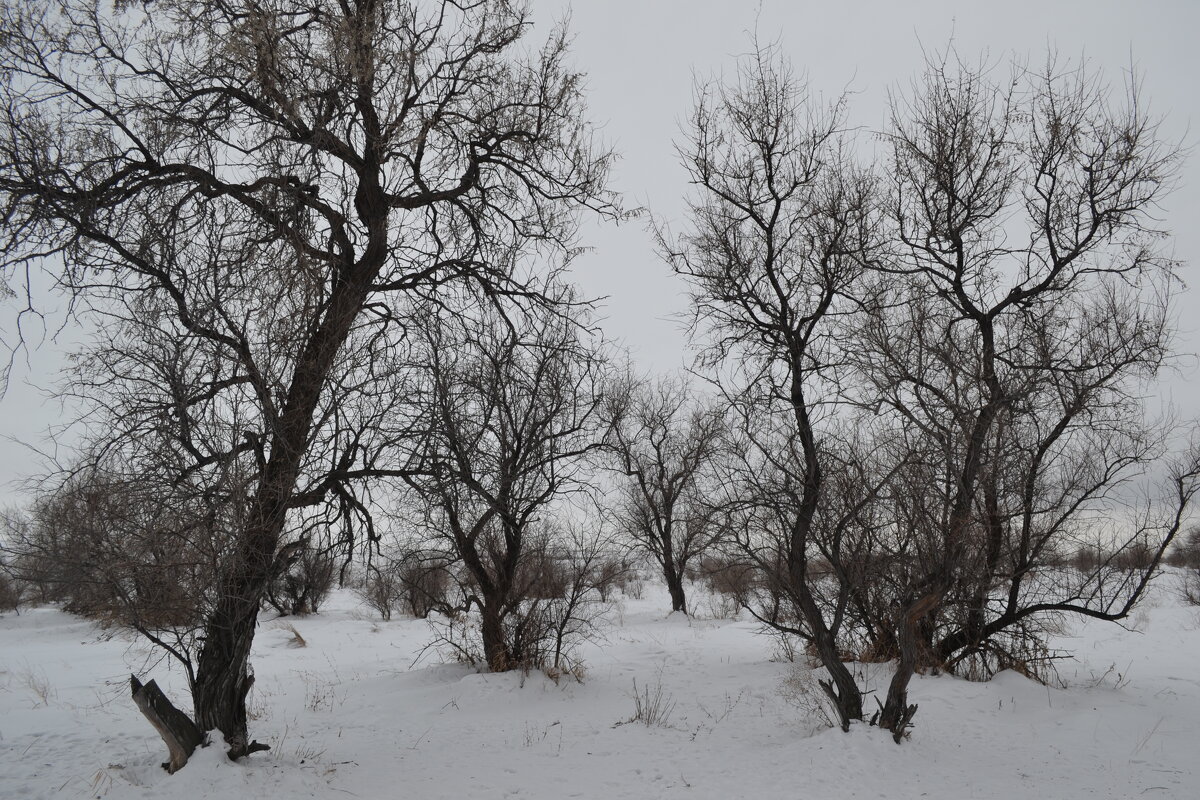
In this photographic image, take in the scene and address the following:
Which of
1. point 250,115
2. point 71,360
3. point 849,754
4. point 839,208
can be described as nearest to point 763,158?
point 839,208

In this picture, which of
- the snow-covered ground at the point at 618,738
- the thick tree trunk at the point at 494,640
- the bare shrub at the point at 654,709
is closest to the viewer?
the snow-covered ground at the point at 618,738

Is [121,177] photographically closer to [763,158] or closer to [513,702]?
[763,158]

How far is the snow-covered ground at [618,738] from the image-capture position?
565 centimetres

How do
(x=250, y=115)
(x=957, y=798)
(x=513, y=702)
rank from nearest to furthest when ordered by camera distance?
(x=957, y=798) → (x=250, y=115) → (x=513, y=702)

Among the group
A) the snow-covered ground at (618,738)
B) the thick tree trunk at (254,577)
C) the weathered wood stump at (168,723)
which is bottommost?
the snow-covered ground at (618,738)

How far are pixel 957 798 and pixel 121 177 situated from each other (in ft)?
28.2

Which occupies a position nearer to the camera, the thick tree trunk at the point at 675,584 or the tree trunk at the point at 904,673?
the tree trunk at the point at 904,673

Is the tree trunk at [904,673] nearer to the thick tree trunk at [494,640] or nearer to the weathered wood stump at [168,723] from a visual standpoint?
the thick tree trunk at [494,640]

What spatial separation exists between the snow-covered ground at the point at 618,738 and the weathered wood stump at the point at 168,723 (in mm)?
129

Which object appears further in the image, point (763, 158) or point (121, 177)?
point (763, 158)

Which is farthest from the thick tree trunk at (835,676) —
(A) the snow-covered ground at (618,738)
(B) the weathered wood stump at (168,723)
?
(B) the weathered wood stump at (168,723)

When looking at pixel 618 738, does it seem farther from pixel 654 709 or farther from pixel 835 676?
pixel 835 676

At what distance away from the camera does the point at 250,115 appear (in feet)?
19.2

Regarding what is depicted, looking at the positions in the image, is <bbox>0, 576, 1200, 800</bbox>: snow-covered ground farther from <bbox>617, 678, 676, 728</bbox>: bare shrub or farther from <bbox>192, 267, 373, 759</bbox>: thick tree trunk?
<bbox>192, 267, 373, 759</bbox>: thick tree trunk
